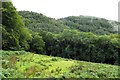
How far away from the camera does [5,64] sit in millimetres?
22188

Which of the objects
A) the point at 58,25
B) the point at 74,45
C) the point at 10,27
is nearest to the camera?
the point at 10,27

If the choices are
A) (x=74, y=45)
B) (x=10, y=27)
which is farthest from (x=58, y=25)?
(x=10, y=27)

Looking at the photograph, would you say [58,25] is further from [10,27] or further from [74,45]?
[10,27]

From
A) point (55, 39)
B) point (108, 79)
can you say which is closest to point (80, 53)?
point (55, 39)

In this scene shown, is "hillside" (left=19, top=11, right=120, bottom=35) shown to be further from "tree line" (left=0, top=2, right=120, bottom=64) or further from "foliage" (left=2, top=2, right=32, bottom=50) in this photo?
"foliage" (left=2, top=2, right=32, bottom=50)

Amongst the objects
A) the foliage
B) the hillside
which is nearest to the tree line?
the foliage

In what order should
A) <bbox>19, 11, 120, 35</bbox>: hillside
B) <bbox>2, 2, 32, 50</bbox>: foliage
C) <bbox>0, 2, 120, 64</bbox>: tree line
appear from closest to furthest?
1. <bbox>2, 2, 32, 50</bbox>: foliage
2. <bbox>0, 2, 120, 64</bbox>: tree line
3. <bbox>19, 11, 120, 35</bbox>: hillside

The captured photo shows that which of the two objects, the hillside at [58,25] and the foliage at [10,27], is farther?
the hillside at [58,25]

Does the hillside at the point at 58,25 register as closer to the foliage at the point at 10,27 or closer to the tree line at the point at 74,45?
the tree line at the point at 74,45

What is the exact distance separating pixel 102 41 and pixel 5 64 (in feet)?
171

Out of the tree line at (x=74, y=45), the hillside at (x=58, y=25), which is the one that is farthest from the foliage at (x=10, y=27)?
the hillside at (x=58, y=25)

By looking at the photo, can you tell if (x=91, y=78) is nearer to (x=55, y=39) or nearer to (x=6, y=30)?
(x=6, y=30)

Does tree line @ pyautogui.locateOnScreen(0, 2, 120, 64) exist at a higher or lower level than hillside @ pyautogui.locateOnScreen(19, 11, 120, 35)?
lower

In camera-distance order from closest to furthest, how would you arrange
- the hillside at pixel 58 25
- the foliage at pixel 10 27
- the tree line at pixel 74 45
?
the foliage at pixel 10 27 → the tree line at pixel 74 45 → the hillside at pixel 58 25
